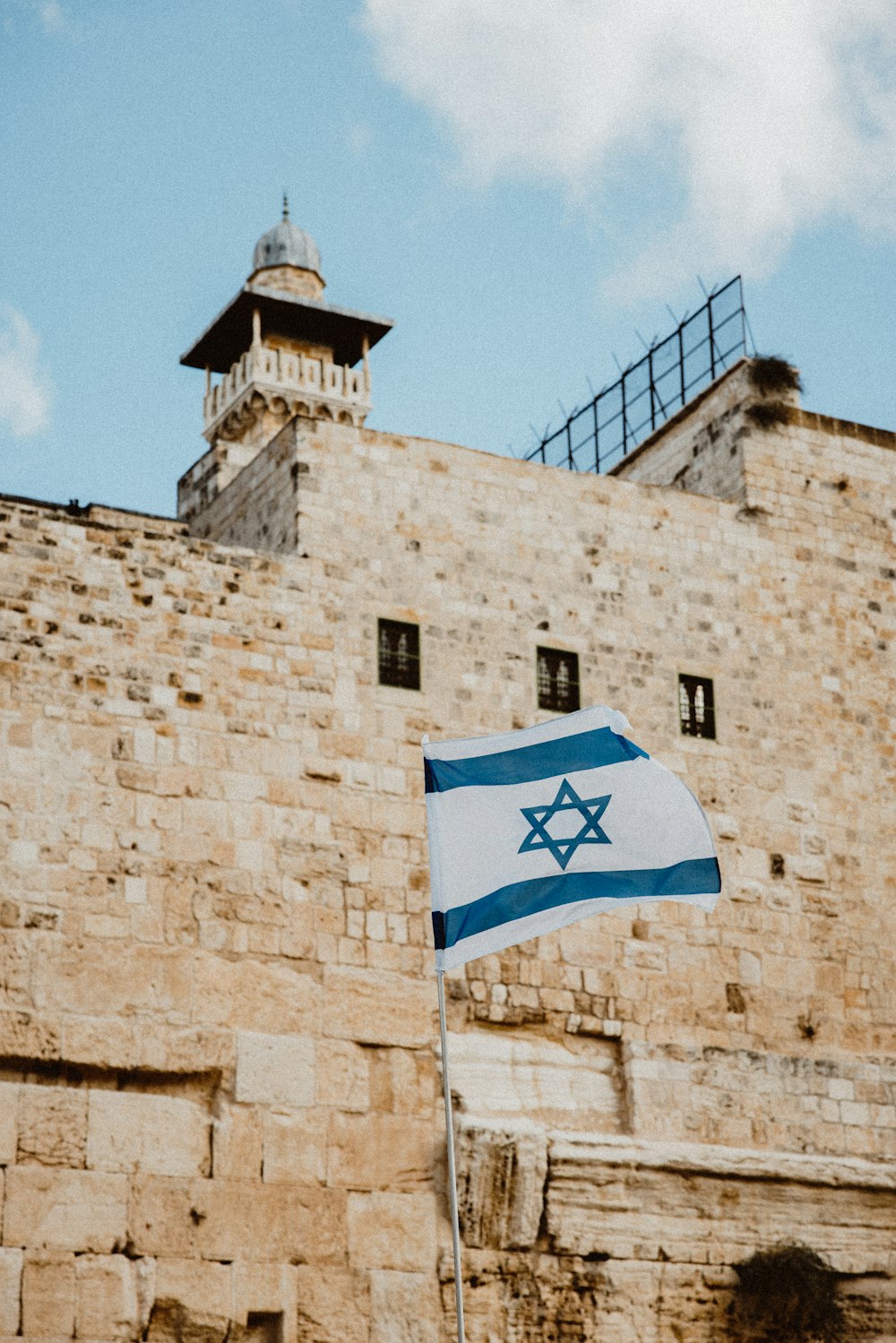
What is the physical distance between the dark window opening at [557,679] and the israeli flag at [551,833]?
2.31 m

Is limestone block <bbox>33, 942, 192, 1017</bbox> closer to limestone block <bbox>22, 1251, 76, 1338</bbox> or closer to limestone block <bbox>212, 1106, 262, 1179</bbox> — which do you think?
limestone block <bbox>212, 1106, 262, 1179</bbox>

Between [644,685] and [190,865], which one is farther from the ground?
[644,685]

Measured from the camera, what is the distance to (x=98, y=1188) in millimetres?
10148

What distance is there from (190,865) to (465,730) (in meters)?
2.05

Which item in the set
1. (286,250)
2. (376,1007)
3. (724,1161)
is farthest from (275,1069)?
(286,250)

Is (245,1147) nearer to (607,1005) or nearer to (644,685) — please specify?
(607,1005)

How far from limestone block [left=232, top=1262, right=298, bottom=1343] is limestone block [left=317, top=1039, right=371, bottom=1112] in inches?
38.7

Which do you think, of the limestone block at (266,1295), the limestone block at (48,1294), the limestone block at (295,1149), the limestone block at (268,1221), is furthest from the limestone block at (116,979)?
the limestone block at (266,1295)

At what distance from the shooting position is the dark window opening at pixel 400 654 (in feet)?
39.5

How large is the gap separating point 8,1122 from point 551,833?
3.25 metres

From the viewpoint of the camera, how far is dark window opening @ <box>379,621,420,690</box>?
39.5 ft

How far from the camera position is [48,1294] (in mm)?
9859

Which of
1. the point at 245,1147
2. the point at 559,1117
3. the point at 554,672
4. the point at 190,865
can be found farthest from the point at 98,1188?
the point at 554,672

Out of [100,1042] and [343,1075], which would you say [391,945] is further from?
[100,1042]
